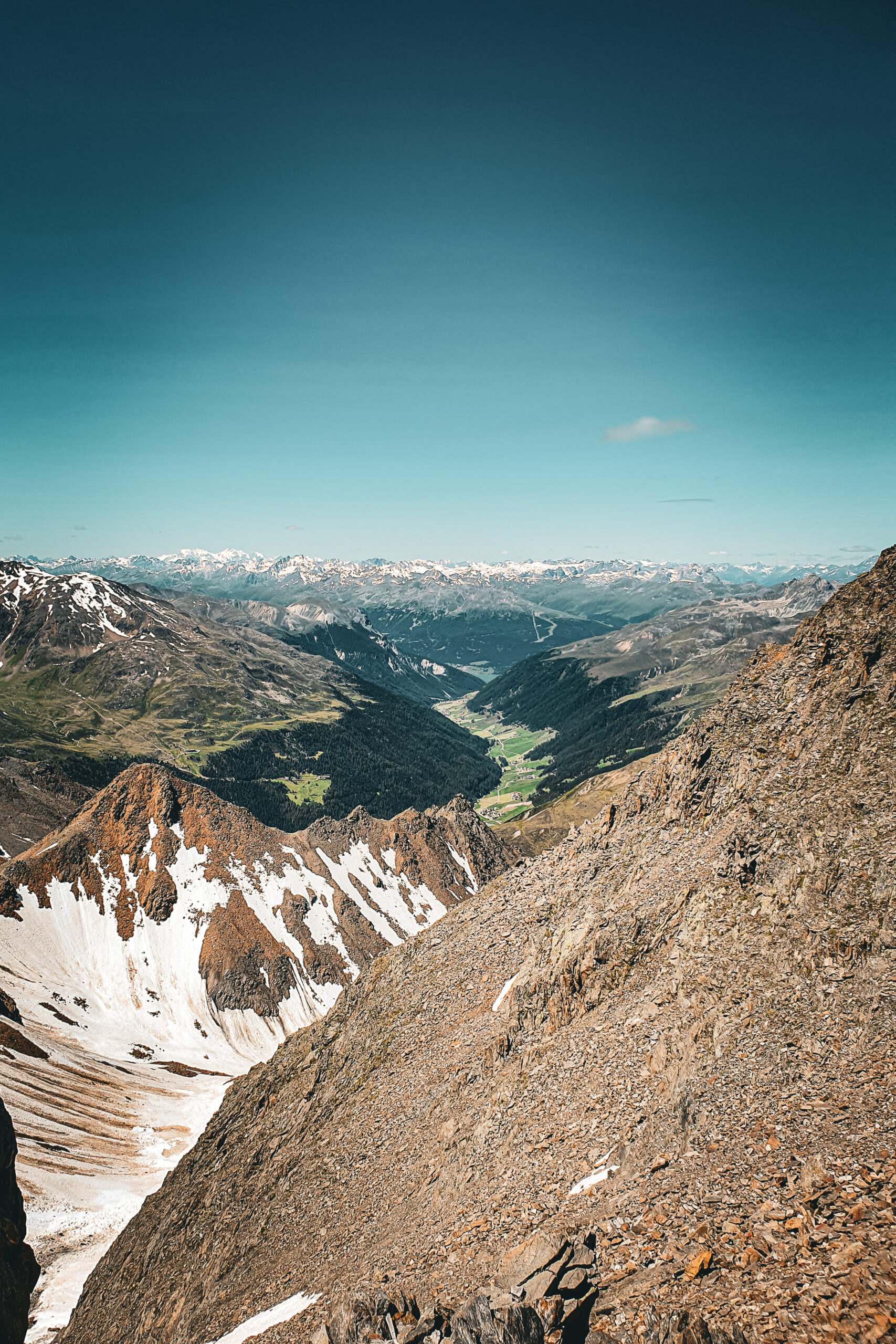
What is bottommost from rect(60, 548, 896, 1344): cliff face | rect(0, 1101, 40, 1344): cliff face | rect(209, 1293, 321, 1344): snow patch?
rect(0, 1101, 40, 1344): cliff face

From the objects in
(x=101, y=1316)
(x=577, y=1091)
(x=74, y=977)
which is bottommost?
(x=101, y=1316)

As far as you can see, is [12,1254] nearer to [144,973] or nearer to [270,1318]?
[270,1318]

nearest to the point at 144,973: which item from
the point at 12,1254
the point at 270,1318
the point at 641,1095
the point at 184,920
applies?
the point at 184,920

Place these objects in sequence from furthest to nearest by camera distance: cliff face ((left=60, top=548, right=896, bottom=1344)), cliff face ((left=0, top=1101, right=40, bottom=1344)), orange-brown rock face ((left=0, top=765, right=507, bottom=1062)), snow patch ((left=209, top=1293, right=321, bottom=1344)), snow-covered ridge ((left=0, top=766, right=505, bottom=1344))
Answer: orange-brown rock face ((left=0, top=765, right=507, bottom=1062))
snow-covered ridge ((left=0, top=766, right=505, bottom=1344))
cliff face ((left=0, top=1101, right=40, bottom=1344))
snow patch ((left=209, top=1293, right=321, bottom=1344))
cliff face ((left=60, top=548, right=896, bottom=1344))

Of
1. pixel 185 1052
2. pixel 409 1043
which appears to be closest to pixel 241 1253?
pixel 409 1043

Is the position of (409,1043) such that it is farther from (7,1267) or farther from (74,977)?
(74,977)

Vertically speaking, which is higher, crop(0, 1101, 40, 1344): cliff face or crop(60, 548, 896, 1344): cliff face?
crop(60, 548, 896, 1344): cliff face

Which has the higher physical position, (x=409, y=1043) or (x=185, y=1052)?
(x=409, y=1043)

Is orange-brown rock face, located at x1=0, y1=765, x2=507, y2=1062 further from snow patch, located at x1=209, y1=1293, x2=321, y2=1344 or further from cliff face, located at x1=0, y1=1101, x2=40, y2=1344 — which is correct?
snow patch, located at x1=209, y1=1293, x2=321, y2=1344

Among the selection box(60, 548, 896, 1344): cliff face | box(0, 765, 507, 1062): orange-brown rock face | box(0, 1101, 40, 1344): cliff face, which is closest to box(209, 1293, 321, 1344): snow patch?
box(60, 548, 896, 1344): cliff face
